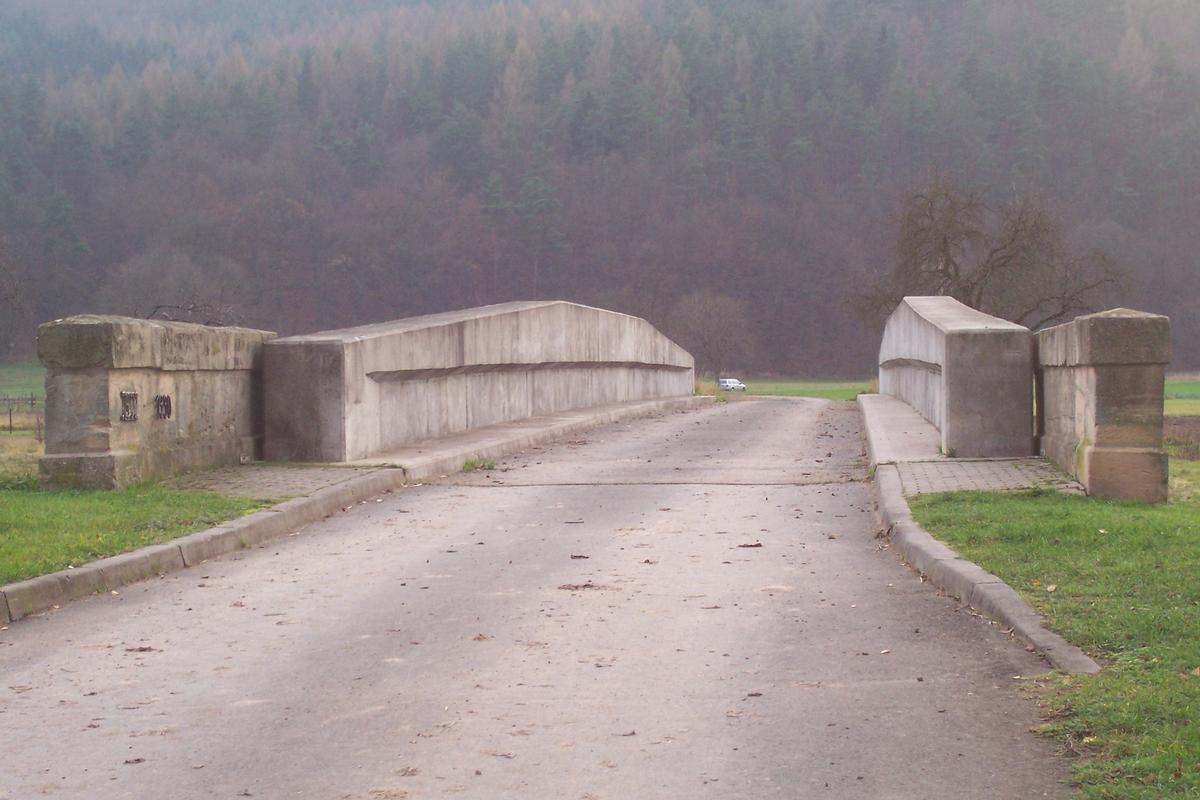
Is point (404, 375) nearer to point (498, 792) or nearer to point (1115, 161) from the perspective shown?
point (498, 792)

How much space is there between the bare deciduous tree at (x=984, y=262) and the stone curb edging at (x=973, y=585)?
43.9 metres

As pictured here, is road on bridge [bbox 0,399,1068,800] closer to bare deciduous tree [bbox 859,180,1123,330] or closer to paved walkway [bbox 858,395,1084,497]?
paved walkway [bbox 858,395,1084,497]

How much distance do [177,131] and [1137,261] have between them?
75.8 meters

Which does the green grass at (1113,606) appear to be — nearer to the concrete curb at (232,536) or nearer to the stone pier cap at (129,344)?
the concrete curb at (232,536)

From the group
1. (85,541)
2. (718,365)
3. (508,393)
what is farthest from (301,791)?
(718,365)

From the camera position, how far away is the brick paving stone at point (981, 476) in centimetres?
995

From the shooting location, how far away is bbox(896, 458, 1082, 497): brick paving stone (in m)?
9.95

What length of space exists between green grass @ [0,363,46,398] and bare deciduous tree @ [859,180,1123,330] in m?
40.0

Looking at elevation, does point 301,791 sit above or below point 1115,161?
below

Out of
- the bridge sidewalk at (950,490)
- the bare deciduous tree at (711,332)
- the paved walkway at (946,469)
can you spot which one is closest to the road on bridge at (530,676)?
the bridge sidewalk at (950,490)

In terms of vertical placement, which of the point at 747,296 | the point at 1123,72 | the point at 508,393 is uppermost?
the point at 1123,72

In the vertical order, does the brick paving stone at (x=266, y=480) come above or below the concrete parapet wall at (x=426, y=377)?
below

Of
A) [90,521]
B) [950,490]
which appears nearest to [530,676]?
[90,521]

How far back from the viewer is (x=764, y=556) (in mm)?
8219
